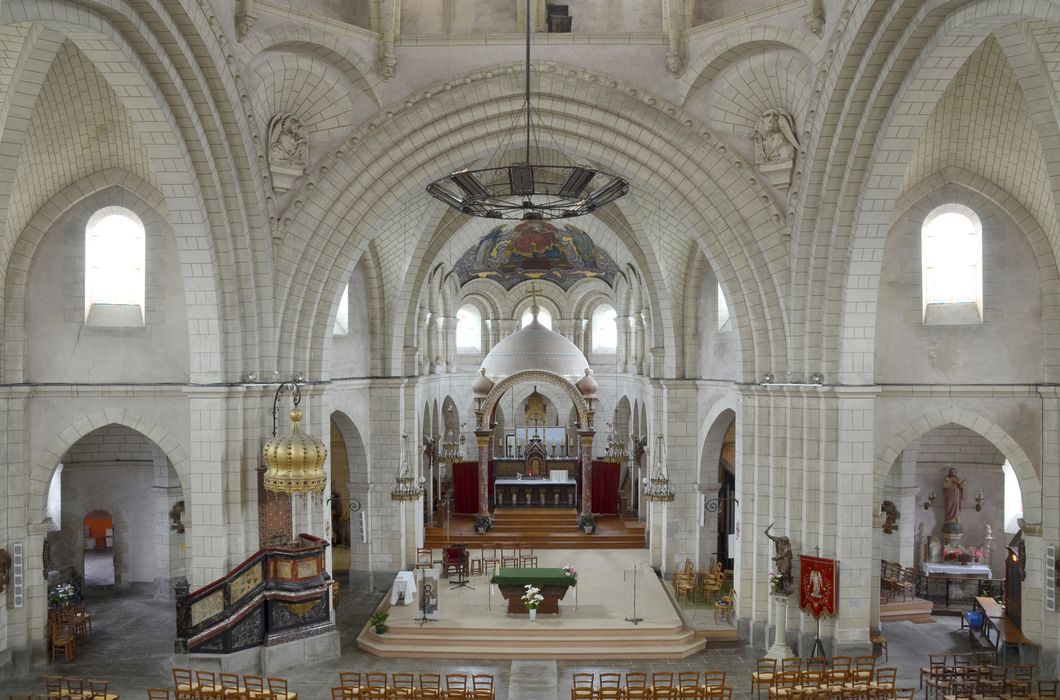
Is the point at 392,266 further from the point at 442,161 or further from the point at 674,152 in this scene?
the point at 674,152

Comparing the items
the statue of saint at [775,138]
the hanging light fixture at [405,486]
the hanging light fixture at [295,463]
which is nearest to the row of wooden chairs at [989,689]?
the statue of saint at [775,138]

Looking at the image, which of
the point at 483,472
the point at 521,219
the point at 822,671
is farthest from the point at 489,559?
the point at 822,671

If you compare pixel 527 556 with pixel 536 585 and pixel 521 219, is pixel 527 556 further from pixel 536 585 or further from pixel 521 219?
pixel 521 219

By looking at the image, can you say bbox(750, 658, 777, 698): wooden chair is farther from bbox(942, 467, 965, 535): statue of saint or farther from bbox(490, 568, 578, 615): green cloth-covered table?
bbox(942, 467, 965, 535): statue of saint

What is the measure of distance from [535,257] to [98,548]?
59.3 feet

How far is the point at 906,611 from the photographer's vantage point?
20.0 m

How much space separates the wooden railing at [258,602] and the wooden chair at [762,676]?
7419 mm

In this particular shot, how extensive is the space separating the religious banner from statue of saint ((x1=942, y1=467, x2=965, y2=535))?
6.73 metres

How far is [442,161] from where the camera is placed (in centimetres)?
1845

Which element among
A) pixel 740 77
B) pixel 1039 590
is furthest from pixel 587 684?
pixel 740 77

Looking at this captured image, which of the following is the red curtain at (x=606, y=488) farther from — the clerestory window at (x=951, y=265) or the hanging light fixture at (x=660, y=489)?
the clerestory window at (x=951, y=265)

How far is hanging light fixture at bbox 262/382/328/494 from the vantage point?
15672 millimetres

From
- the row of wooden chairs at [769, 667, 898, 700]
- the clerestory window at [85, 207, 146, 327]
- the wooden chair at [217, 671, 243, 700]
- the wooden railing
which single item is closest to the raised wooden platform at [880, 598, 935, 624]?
the row of wooden chairs at [769, 667, 898, 700]

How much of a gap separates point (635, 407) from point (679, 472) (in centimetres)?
980
